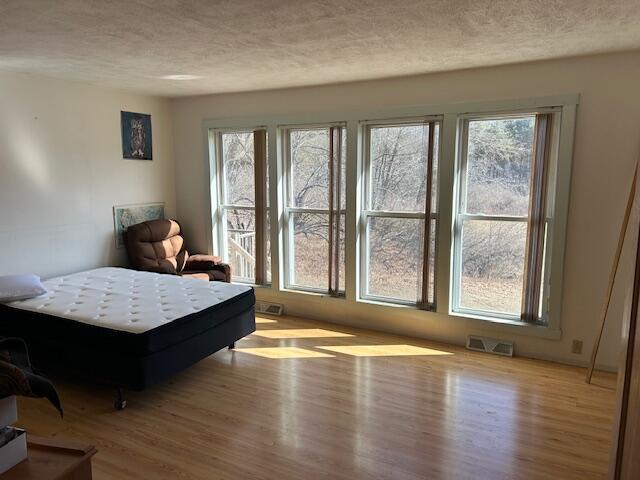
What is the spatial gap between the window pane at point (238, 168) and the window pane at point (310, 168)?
0.56 m

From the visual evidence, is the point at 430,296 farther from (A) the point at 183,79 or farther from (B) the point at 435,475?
(A) the point at 183,79

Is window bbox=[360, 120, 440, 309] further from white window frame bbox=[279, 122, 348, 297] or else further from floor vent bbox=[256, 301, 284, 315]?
floor vent bbox=[256, 301, 284, 315]

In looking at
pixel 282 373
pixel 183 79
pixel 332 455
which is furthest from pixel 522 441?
pixel 183 79

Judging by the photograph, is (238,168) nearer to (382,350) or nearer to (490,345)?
(382,350)

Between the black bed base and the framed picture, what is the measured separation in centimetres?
242

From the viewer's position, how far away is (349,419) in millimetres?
2930

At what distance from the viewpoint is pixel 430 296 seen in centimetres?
435

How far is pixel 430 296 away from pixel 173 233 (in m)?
3.03

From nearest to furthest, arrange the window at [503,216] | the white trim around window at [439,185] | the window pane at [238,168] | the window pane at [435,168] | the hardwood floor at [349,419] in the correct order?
1. the hardwood floor at [349,419]
2. the white trim around window at [439,185]
3. the window at [503,216]
4. the window pane at [435,168]
5. the window pane at [238,168]

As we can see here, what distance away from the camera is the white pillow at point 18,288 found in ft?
11.2

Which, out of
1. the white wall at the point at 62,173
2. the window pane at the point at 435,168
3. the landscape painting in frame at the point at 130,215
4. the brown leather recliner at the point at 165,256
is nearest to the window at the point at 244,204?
the brown leather recliner at the point at 165,256

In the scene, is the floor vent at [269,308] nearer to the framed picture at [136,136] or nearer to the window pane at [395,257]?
the window pane at [395,257]

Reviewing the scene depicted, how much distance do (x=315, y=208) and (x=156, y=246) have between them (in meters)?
1.86

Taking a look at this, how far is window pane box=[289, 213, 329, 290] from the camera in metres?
4.88
